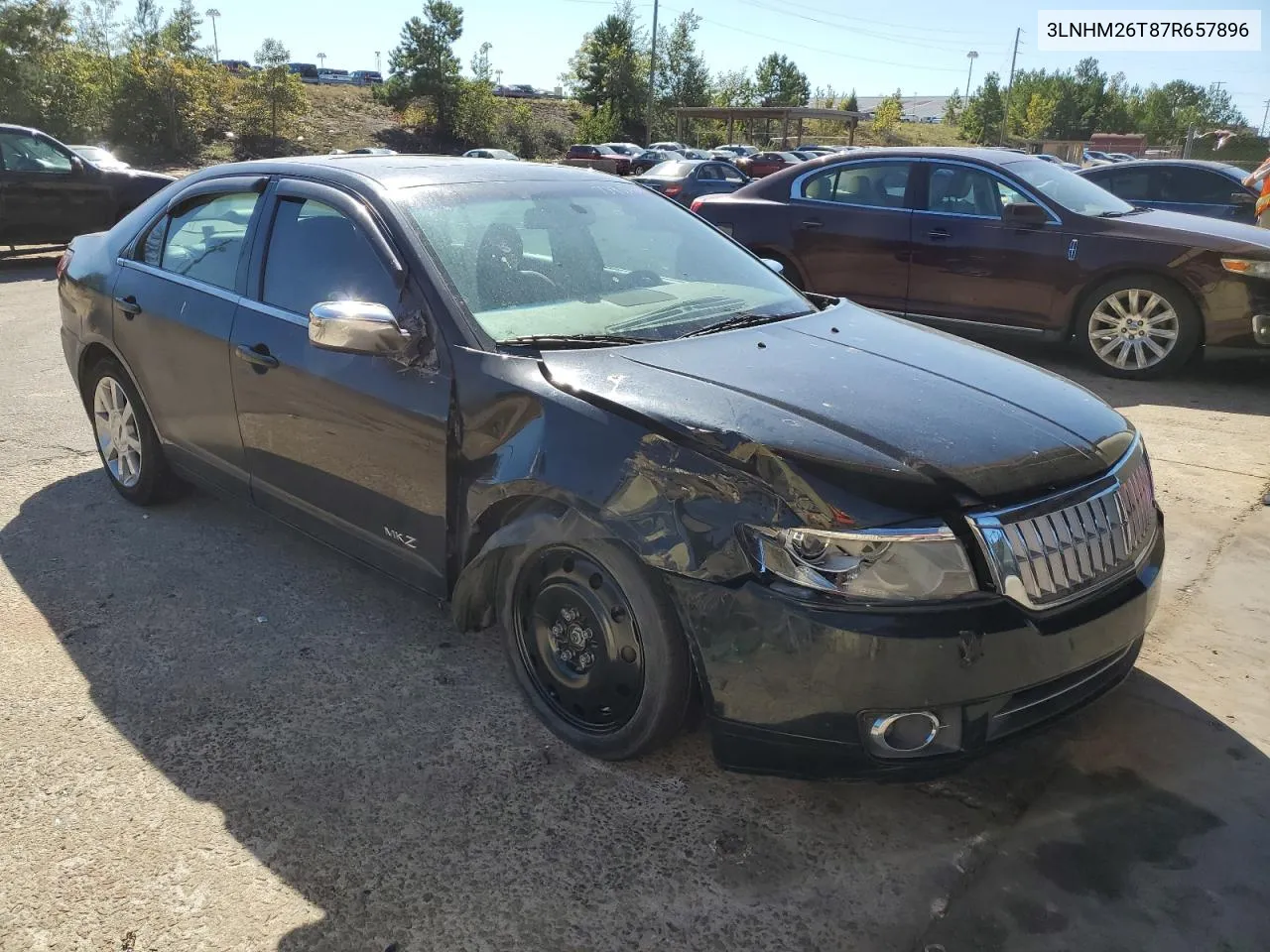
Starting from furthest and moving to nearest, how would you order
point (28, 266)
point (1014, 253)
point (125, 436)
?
point (28, 266) → point (1014, 253) → point (125, 436)

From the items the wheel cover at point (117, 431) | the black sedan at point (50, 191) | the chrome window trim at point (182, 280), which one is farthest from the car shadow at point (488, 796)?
the black sedan at point (50, 191)

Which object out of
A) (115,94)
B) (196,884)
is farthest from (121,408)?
(115,94)

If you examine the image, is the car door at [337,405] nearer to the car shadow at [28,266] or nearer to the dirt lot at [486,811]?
the dirt lot at [486,811]

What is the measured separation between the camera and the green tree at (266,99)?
4209 centimetres

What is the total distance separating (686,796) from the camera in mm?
2754

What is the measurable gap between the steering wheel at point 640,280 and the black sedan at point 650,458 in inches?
0.5

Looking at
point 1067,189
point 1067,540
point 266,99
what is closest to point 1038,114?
point 266,99

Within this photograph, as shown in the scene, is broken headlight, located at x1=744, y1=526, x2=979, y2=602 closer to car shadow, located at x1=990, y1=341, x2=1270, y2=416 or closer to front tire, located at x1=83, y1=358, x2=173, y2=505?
front tire, located at x1=83, y1=358, x2=173, y2=505

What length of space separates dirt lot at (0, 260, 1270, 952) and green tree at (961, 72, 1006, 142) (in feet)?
272

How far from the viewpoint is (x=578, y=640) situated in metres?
2.84

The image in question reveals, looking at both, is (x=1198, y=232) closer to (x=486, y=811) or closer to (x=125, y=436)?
(x=486, y=811)

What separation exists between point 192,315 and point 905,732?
10.2 feet

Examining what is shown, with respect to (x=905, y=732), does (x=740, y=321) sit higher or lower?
higher

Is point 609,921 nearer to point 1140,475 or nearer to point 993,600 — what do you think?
point 993,600
